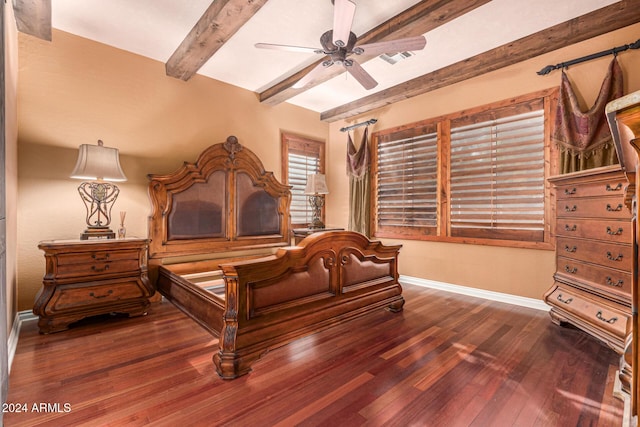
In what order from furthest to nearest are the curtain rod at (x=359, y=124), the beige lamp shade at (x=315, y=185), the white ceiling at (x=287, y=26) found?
1. the curtain rod at (x=359, y=124)
2. the beige lamp shade at (x=315, y=185)
3. the white ceiling at (x=287, y=26)

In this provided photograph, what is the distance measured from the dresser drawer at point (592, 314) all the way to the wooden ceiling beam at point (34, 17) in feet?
17.1

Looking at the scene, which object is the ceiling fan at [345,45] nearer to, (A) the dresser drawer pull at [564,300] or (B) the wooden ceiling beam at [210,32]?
(B) the wooden ceiling beam at [210,32]

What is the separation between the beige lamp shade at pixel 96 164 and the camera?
2.78 meters

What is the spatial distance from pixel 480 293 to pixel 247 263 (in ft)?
10.5

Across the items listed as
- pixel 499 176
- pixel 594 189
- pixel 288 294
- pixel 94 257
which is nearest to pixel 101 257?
pixel 94 257

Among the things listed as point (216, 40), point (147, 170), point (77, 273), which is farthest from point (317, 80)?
point (77, 273)

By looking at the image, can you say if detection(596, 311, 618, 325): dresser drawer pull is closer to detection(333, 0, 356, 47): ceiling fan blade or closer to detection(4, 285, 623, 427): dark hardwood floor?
detection(4, 285, 623, 427): dark hardwood floor

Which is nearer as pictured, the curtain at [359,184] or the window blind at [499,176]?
the window blind at [499,176]

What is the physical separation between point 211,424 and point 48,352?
66.5 inches

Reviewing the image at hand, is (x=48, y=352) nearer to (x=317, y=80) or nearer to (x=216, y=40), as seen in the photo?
(x=216, y=40)

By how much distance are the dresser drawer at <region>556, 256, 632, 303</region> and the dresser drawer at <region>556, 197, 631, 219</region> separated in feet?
1.35

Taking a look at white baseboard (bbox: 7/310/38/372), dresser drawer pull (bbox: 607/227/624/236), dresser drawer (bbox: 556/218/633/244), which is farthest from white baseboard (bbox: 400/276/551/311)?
white baseboard (bbox: 7/310/38/372)

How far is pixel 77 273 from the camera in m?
2.67

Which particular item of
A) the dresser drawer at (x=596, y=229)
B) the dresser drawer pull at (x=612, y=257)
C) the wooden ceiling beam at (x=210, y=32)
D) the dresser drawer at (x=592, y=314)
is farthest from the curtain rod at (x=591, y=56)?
the wooden ceiling beam at (x=210, y=32)
